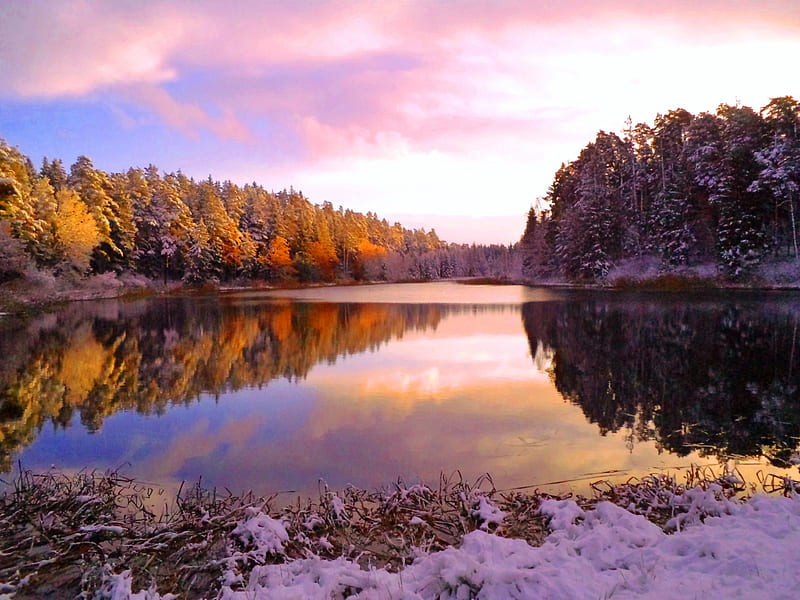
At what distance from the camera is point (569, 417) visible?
1030 centimetres

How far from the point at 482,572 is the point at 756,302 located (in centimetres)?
3404

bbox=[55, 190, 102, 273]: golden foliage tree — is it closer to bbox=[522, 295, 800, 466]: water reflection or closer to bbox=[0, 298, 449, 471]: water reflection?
bbox=[0, 298, 449, 471]: water reflection

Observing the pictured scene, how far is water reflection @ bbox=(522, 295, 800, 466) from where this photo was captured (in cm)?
904

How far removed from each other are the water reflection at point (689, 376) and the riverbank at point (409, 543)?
2432mm

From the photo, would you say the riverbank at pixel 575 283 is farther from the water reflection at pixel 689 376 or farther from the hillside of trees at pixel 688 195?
the water reflection at pixel 689 376

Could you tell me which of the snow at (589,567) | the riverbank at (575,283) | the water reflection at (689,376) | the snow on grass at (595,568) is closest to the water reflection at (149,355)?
the riverbank at (575,283)

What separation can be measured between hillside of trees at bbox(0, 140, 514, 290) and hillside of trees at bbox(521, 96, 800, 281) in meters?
40.8

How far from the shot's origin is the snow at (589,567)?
386cm

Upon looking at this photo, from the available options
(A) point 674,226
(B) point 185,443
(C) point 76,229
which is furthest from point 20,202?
(A) point 674,226

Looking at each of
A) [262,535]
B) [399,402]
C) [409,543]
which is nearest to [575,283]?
[399,402]

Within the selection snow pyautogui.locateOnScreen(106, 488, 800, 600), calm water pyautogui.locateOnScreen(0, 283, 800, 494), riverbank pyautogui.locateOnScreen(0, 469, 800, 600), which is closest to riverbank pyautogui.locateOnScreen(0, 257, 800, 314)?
calm water pyautogui.locateOnScreen(0, 283, 800, 494)

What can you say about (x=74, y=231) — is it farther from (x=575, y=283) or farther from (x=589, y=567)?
(x=575, y=283)

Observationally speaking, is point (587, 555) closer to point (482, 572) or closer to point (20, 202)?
point (482, 572)

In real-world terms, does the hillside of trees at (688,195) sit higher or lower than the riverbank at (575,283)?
higher
